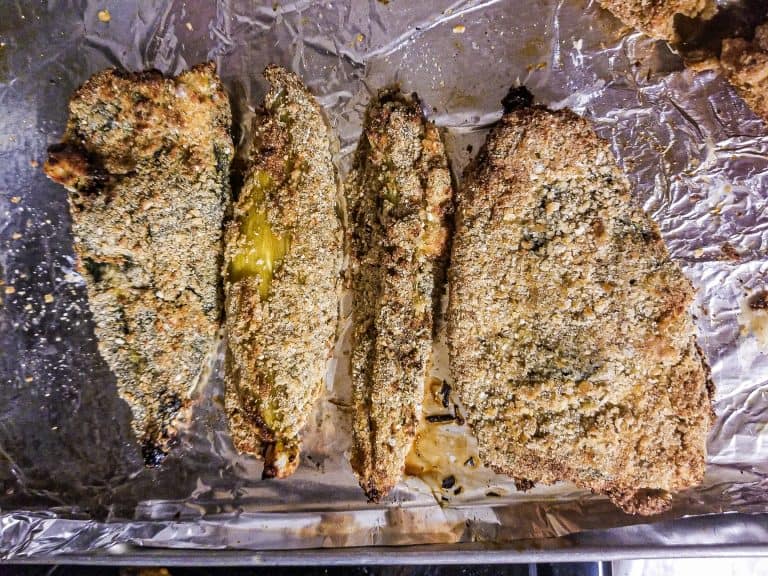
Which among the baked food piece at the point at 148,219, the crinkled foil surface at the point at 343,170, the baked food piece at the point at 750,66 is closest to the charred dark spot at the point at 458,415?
the crinkled foil surface at the point at 343,170

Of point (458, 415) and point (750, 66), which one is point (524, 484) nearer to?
point (458, 415)

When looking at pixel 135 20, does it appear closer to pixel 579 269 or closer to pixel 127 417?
pixel 127 417

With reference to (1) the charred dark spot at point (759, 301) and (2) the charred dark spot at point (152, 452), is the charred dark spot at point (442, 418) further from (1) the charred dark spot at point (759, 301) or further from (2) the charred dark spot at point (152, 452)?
(1) the charred dark spot at point (759, 301)

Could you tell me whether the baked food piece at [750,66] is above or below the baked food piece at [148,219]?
above

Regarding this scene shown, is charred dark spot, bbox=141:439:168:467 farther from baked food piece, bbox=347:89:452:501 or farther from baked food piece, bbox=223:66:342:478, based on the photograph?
baked food piece, bbox=347:89:452:501

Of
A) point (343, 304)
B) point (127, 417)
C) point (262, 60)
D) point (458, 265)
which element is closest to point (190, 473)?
point (127, 417)

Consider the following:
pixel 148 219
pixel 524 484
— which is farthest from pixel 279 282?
pixel 524 484
